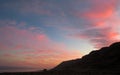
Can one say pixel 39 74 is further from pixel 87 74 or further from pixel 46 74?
pixel 87 74

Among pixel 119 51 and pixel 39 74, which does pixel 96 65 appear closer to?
pixel 119 51

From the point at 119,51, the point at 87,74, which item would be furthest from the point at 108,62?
the point at 87,74

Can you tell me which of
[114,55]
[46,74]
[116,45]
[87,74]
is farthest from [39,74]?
[116,45]

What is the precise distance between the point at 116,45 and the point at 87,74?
3559 inches

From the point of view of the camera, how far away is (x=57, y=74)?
62.1 meters

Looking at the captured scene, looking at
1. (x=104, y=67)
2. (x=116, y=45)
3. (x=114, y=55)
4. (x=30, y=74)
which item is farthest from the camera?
(x=116, y=45)

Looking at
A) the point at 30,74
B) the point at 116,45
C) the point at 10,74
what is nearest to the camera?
the point at 10,74

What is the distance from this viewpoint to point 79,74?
62906 millimetres

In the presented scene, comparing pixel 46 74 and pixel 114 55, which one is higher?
pixel 114 55

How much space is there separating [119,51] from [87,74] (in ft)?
265

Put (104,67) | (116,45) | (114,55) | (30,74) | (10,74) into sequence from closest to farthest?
(10,74)
(30,74)
(104,67)
(114,55)
(116,45)

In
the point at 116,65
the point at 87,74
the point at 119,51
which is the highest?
the point at 119,51

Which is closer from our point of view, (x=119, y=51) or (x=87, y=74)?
(x=87, y=74)

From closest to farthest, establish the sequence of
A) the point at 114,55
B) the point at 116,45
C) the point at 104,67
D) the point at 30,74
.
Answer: the point at 30,74 < the point at 104,67 < the point at 114,55 < the point at 116,45
